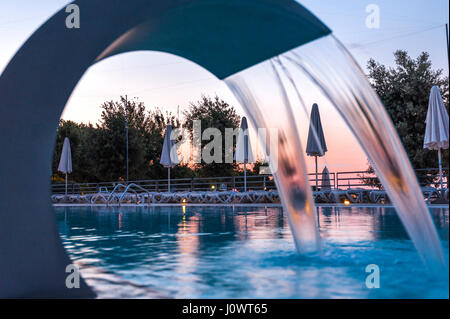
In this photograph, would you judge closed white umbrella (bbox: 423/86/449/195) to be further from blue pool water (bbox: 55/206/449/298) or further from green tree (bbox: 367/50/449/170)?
green tree (bbox: 367/50/449/170)

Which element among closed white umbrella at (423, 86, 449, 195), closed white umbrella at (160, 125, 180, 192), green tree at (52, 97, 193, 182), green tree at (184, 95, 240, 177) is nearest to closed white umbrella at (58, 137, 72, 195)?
closed white umbrella at (160, 125, 180, 192)

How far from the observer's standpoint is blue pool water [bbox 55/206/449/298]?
3680mm

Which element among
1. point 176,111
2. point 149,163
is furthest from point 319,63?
point 176,111

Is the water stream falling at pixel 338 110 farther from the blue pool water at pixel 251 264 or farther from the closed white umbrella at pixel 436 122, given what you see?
the closed white umbrella at pixel 436 122

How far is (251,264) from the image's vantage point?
16.3 ft

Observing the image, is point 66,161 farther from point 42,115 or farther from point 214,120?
point 42,115

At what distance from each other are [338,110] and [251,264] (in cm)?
209

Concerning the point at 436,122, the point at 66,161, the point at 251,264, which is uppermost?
the point at 436,122

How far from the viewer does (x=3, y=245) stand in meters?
3.47

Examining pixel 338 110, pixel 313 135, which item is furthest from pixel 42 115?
pixel 313 135

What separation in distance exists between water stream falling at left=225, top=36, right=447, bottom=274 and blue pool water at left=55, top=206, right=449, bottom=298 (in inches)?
9.8

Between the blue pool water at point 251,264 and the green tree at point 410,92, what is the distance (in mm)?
16980

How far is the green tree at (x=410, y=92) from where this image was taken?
2392cm

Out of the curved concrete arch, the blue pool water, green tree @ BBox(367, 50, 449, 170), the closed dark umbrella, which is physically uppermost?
green tree @ BBox(367, 50, 449, 170)
